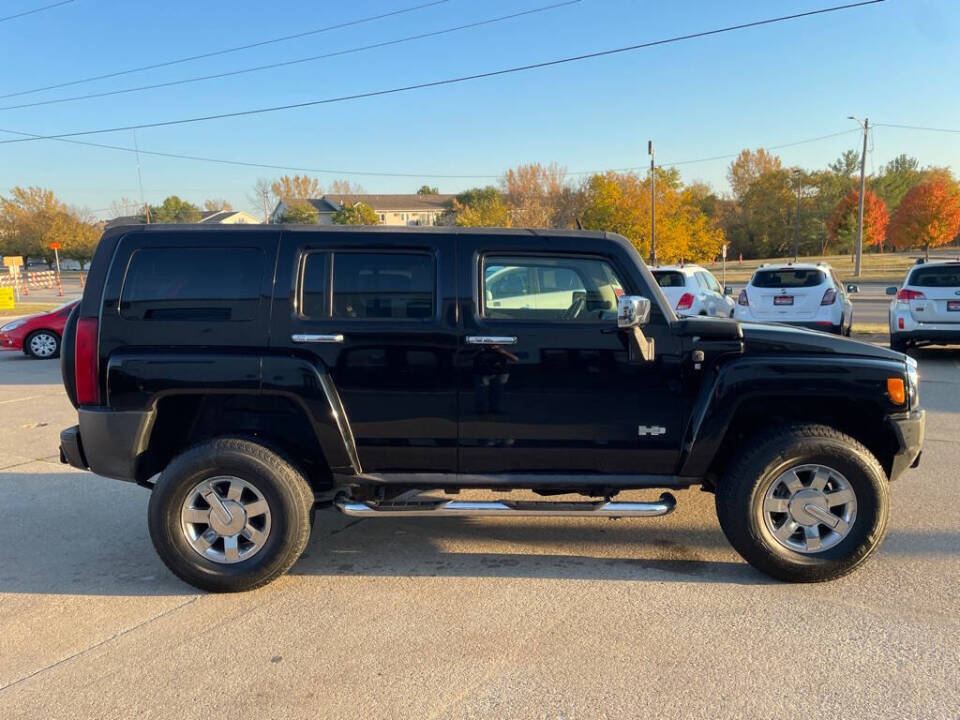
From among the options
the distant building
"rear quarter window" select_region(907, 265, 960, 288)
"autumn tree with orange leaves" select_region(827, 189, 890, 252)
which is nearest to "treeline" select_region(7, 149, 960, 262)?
"autumn tree with orange leaves" select_region(827, 189, 890, 252)

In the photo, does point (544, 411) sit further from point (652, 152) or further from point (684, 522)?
point (652, 152)

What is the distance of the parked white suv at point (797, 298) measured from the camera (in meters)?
12.7

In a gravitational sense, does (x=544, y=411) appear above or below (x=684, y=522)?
above

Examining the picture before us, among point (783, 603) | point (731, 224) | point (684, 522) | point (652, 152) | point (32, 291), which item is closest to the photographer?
point (783, 603)

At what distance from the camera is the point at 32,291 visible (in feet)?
148

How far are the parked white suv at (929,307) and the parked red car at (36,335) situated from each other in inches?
591

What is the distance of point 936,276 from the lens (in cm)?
1169

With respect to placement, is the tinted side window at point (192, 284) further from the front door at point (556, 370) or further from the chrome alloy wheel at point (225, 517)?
the front door at point (556, 370)

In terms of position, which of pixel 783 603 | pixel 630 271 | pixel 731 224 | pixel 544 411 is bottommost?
pixel 783 603

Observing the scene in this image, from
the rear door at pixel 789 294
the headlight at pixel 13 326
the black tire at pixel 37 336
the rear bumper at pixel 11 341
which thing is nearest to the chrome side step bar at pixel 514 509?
the rear door at pixel 789 294

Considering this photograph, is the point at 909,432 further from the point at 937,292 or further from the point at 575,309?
the point at 937,292

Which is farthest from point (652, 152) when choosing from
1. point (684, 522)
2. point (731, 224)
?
point (731, 224)

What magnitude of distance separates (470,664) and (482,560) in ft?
3.83

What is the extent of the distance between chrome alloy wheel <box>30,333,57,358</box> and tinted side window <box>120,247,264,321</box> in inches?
480
